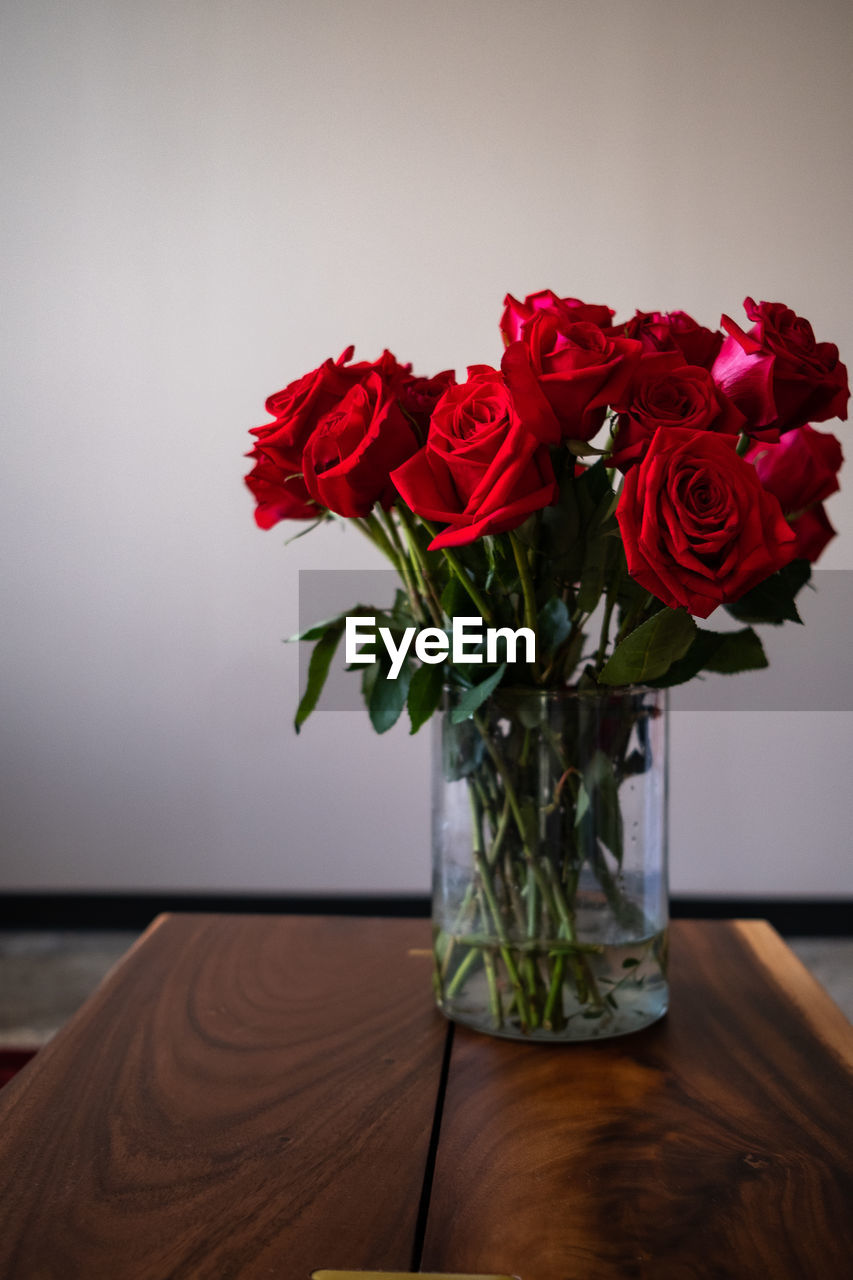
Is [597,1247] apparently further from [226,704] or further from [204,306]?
[204,306]

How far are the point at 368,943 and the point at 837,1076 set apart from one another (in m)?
0.42

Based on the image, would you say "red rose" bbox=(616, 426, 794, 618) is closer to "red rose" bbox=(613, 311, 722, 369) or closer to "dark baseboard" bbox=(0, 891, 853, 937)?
"red rose" bbox=(613, 311, 722, 369)

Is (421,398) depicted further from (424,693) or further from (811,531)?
(811,531)

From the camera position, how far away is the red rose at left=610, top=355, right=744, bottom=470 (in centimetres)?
60

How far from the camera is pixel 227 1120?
65 centimetres

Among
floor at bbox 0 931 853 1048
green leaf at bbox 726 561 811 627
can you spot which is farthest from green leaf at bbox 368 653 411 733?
floor at bbox 0 931 853 1048

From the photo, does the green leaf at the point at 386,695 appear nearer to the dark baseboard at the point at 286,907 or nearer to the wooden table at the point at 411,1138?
the wooden table at the point at 411,1138

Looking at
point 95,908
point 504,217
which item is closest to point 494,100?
point 504,217

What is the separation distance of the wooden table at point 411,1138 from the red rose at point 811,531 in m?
0.34

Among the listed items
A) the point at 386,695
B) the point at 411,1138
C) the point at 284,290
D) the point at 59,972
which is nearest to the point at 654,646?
the point at 386,695

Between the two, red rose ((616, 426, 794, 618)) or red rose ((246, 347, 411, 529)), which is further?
red rose ((246, 347, 411, 529))

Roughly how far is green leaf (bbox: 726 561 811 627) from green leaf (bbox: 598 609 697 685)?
3.8 inches

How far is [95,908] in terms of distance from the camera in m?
2.66

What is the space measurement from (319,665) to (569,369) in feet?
0.91
